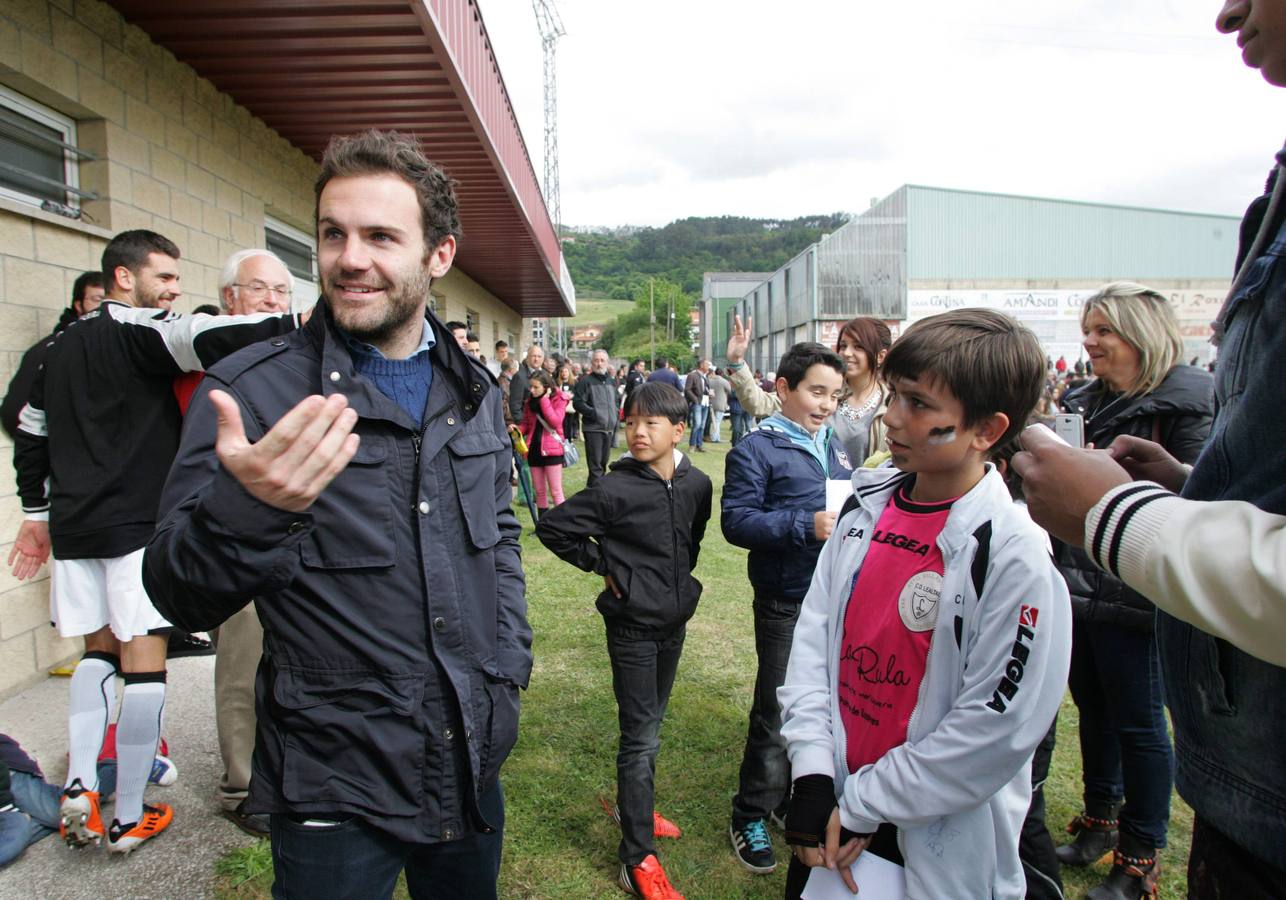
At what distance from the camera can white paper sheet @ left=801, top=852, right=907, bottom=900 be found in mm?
1660

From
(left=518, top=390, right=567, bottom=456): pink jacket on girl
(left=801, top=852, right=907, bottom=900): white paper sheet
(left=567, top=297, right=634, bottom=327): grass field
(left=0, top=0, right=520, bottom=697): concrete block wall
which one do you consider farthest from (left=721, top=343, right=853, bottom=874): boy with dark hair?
(left=567, top=297, right=634, bottom=327): grass field

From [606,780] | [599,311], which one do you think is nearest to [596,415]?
[606,780]

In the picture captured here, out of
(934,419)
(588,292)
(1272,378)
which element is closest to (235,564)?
(934,419)

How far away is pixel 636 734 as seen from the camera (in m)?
2.83

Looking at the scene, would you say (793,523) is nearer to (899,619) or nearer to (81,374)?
(899,619)

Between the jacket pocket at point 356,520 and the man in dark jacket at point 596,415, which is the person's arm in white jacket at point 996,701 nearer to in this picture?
the jacket pocket at point 356,520

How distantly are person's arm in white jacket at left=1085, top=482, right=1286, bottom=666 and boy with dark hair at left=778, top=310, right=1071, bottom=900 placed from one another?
1.78 feet

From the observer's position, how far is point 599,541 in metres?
3.03

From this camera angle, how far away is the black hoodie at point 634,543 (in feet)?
9.45

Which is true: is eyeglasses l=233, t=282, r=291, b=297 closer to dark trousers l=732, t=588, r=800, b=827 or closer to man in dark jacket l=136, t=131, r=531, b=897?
man in dark jacket l=136, t=131, r=531, b=897

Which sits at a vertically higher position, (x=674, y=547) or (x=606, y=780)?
(x=674, y=547)

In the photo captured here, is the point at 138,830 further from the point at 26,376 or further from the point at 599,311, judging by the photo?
the point at 599,311

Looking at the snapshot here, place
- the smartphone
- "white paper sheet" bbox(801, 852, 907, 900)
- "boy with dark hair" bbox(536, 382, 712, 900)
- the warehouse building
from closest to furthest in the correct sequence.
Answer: "white paper sheet" bbox(801, 852, 907, 900)
the smartphone
"boy with dark hair" bbox(536, 382, 712, 900)
the warehouse building

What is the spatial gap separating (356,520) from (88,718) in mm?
2291
